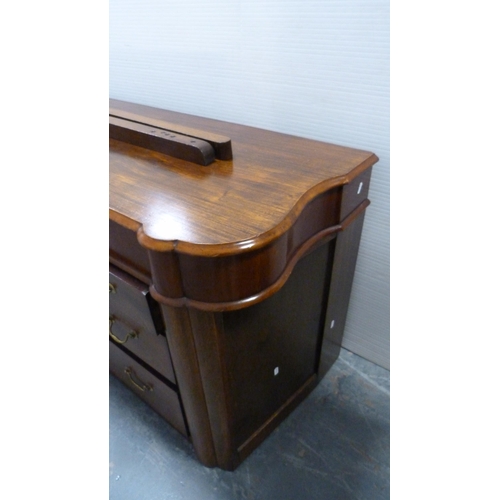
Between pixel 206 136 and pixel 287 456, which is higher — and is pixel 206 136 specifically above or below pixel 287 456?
above

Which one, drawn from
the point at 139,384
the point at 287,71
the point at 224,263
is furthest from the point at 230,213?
the point at 139,384

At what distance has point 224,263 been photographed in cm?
49

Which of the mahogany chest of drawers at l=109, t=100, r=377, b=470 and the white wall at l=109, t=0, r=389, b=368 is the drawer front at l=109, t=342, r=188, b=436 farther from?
the white wall at l=109, t=0, r=389, b=368

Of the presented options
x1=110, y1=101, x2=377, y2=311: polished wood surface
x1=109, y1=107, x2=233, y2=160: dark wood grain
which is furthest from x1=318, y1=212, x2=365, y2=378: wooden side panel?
x1=109, y1=107, x2=233, y2=160: dark wood grain

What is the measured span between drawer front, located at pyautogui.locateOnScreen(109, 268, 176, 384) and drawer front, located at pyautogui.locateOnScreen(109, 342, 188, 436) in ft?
0.17

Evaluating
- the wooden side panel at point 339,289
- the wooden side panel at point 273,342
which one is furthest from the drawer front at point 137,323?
the wooden side panel at point 339,289

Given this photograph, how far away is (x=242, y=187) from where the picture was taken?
60 cm

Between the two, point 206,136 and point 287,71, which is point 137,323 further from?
point 287,71

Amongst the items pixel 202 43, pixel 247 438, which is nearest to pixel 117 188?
pixel 202 43

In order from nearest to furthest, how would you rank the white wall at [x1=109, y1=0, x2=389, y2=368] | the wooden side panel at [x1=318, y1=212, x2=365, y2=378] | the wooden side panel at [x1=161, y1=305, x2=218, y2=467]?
the wooden side panel at [x1=161, y1=305, x2=218, y2=467]
the white wall at [x1=109, y1=0, x2=389, y2=368]
the wooden side panel at [x1=318, y1=212, x2=365, y2=378]

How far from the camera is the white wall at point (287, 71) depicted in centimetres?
72

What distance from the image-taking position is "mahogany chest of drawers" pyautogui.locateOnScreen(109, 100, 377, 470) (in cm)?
51

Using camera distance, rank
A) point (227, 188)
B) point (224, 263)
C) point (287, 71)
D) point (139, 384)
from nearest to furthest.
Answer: point (224, 263)
point (227, 188)
point (287, 71)
point (139, 384)

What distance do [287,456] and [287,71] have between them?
0.97 metres
